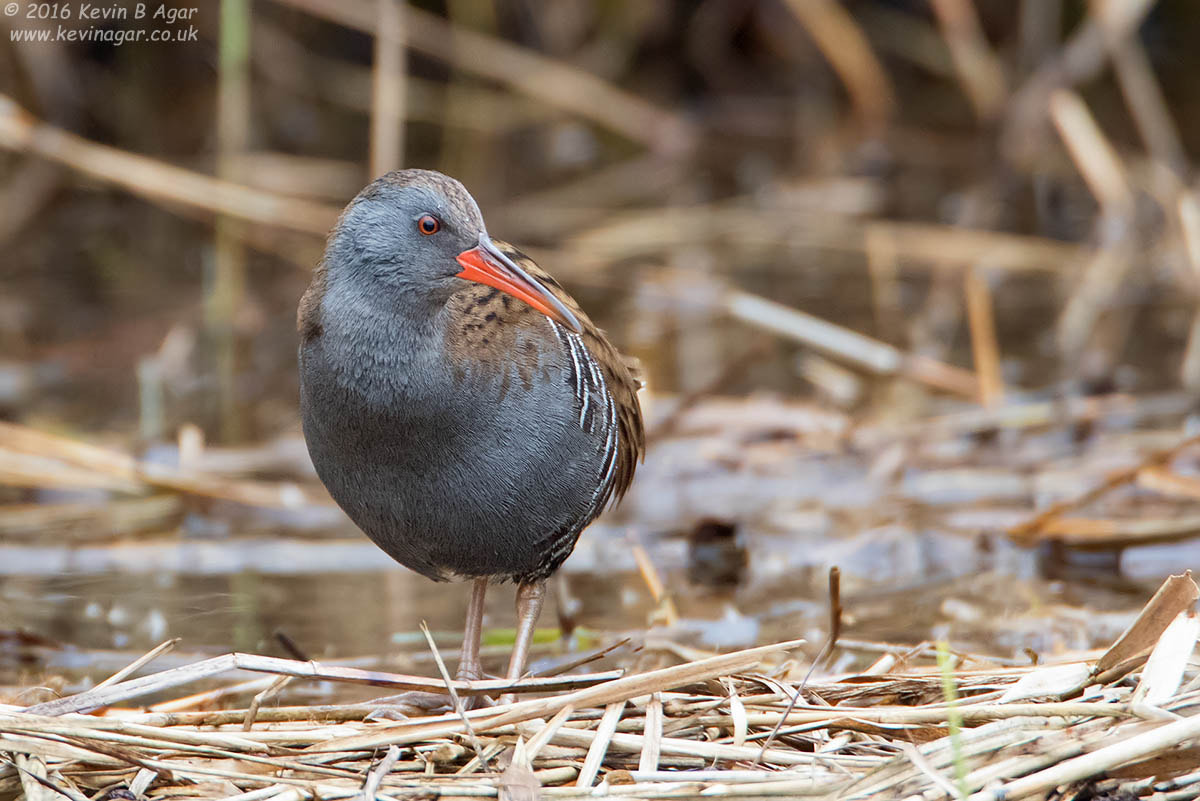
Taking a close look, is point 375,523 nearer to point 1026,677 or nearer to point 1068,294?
point 1026,677

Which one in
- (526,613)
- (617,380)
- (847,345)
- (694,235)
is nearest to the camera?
(526,613)

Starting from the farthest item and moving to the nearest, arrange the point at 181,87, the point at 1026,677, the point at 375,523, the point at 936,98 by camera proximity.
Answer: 1. the point at 936,98
2. the point at 181,87
3. the point at 375,523
4. the point at 1026,677

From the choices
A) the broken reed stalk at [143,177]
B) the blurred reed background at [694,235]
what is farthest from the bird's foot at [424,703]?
the broken reed stalk at [143,177]

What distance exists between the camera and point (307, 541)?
4.64m

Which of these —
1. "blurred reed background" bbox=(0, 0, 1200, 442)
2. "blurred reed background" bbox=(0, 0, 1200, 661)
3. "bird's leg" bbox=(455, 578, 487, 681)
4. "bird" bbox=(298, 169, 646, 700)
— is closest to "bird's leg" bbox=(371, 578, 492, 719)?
"bird's leg" bbox=(455, 578, 487, 681)

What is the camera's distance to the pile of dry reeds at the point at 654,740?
249 cm

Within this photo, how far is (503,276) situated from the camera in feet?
10.1

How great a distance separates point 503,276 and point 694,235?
4.77 metres

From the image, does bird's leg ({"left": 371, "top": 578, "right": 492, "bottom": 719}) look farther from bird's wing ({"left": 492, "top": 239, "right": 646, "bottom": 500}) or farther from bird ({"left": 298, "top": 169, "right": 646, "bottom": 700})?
Result: bird's wing ({"left": 492, "top": 239, "right": 646, "bottom": 500})

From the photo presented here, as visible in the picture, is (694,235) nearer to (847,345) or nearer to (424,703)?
(847,345)

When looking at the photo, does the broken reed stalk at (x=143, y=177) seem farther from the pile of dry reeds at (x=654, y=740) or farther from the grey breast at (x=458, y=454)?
the pile of dry reeds at (x=654, y=740)

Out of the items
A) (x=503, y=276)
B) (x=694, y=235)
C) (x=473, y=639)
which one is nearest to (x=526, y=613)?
(x=473, y=639)

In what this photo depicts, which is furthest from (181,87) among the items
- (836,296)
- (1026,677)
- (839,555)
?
(1026,677)

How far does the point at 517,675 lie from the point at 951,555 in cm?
171
